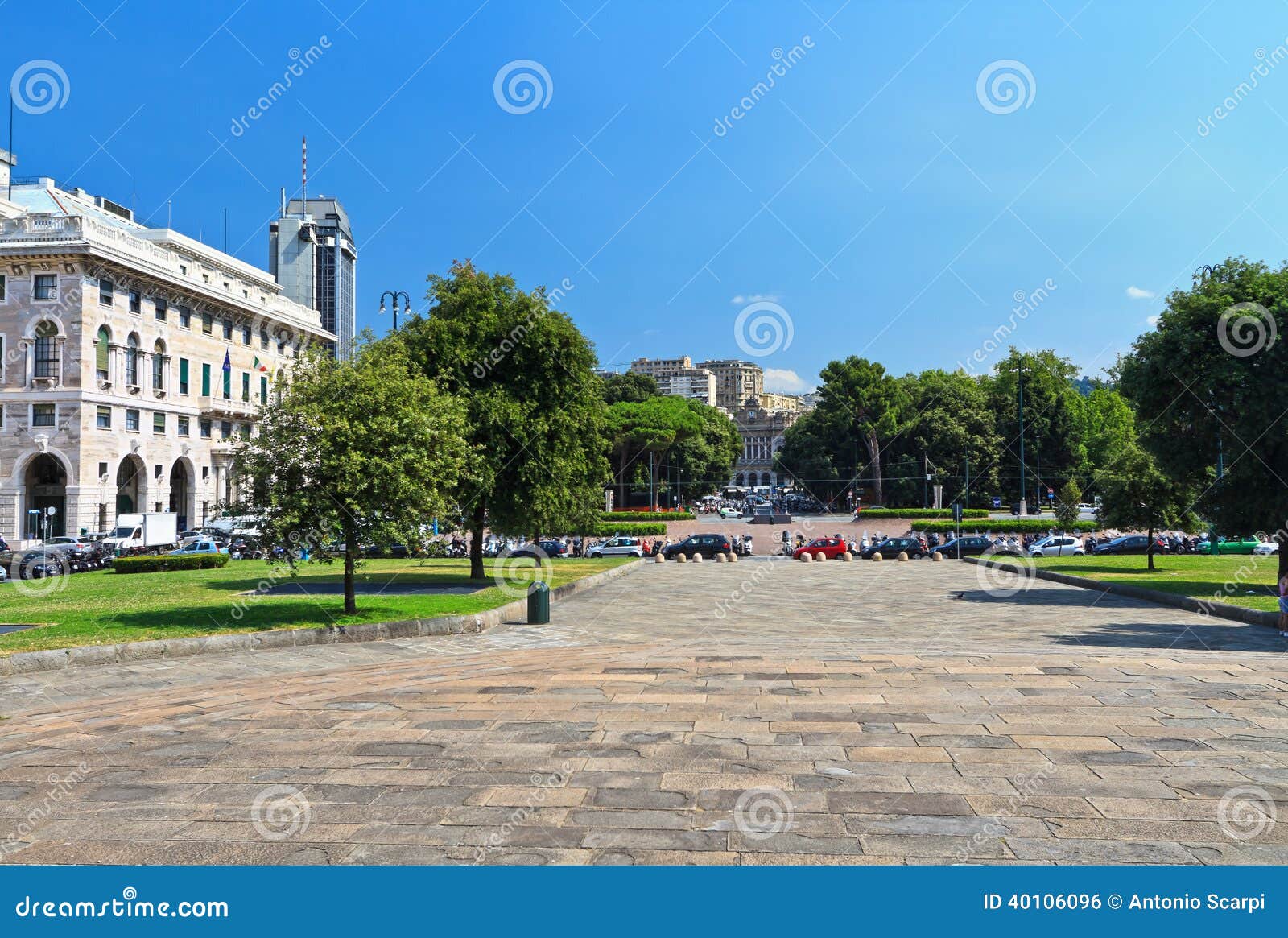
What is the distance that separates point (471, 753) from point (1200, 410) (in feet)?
67.3

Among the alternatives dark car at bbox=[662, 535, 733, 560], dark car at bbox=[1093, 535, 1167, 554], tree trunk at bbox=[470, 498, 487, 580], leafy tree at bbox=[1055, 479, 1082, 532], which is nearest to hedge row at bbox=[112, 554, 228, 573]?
tree trunk at bbox=[470, 498, 487, 580]

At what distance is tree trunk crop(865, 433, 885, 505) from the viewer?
3177 inches

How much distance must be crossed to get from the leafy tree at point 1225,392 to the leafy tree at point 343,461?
56.1 ft

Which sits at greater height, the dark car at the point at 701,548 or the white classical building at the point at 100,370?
the white classical building at the point at 100,370

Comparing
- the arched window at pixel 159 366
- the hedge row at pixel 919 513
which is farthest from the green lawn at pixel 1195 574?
the arched window at pixel 159 366

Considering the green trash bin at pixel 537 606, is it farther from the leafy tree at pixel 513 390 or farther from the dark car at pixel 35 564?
the dark car at pixel 35 564

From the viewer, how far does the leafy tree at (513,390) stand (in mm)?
23203

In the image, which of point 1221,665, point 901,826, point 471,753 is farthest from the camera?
point 1221,665

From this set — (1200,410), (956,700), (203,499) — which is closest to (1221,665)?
(956,700)

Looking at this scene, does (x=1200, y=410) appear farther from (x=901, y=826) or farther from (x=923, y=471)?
(x=923, y=471)

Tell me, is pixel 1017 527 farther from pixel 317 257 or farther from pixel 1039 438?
pixel 317 257

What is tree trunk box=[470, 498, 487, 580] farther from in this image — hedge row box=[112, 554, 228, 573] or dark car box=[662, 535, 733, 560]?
dark car box=[662, 535, 733, 560]

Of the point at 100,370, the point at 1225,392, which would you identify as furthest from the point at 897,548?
the point at 100,370

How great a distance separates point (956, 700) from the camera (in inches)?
387
